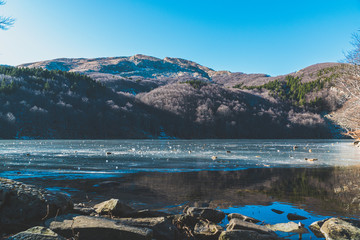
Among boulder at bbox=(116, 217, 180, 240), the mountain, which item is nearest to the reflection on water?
boulder at bbox=(116, 217, 180, 240)

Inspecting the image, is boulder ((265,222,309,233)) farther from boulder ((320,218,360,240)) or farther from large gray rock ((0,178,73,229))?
large gray rock ((0,178,73,229))

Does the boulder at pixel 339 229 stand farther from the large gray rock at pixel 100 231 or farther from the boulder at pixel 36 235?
the boulder at pixel 36 235

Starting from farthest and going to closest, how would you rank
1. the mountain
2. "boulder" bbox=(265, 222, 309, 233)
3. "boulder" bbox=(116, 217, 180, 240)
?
1. the mountain
2. "boulder" bbox=(265, 222, 309, 233)
3. "boulder" bbox=(116, 217, 180, 240)

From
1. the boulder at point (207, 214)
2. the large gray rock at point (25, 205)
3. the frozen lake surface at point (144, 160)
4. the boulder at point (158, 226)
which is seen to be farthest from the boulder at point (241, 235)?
the frozen lake surface at point (144, 160)

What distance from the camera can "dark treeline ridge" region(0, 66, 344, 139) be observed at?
119m

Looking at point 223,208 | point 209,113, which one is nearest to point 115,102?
point 209,113

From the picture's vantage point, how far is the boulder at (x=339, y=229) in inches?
322

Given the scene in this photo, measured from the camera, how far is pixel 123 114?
499ft

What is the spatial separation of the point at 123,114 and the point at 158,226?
147512 mm

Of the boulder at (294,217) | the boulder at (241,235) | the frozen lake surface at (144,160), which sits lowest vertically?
the frozen lake surface at (144,160)

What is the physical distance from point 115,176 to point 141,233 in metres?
13.7

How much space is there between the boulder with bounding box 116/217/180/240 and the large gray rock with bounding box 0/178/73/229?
1909 millimetres

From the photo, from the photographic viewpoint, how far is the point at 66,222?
721 centimetres

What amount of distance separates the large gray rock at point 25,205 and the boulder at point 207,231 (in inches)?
160
